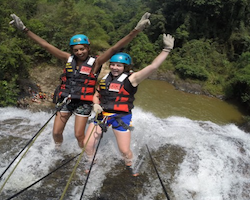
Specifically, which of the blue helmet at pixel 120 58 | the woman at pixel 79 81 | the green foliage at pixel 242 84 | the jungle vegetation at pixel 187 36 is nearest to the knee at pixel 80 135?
the woman at pixel 79 81

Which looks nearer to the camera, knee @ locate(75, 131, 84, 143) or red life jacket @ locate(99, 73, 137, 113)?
red life jacket @ locate(99, 73, 137, 113)

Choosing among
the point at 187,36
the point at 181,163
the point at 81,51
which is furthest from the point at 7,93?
the point at 187,36

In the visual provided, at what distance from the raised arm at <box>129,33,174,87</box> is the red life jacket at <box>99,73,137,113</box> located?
6.1 inches

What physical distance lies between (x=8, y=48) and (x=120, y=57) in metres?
A: 6.71

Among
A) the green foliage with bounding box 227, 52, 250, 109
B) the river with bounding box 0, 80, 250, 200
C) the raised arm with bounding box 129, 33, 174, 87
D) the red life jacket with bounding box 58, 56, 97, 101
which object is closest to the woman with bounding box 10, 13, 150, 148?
the red life jacket with bounding box 58, 56, 97, 101

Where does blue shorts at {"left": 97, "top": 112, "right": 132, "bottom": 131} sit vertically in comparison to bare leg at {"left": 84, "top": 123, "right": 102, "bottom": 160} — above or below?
above

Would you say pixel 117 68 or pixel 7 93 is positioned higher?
pixel 117 68

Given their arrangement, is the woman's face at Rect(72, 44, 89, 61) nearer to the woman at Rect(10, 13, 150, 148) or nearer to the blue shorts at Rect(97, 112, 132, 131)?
the woman at Rect(10, 13, 150, 148)

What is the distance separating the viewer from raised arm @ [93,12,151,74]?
8.57 ft

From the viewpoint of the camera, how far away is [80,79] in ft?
9.95

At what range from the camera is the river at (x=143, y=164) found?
9.75 feet

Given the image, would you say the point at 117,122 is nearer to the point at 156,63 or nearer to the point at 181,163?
the point at 156,63

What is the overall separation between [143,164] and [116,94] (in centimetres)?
158

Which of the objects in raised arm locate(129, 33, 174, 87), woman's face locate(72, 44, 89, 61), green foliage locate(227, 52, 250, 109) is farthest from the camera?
green foliage locate(227, 52, 250, 109)
